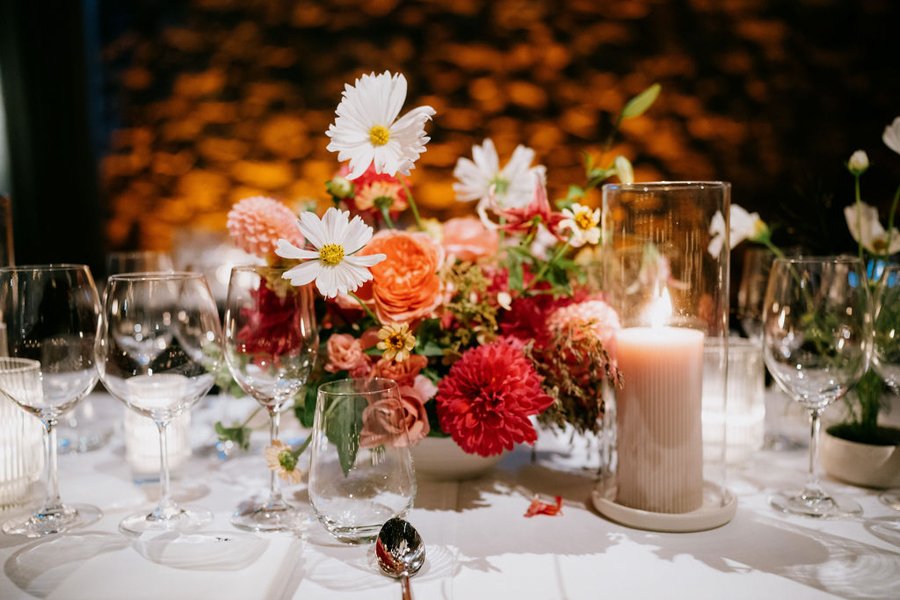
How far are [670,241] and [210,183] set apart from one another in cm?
255

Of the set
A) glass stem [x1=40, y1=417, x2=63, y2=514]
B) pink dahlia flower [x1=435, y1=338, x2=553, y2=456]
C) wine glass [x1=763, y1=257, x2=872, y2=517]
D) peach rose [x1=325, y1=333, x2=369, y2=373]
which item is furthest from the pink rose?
wine glass [x1=763, y1=257, x2=872, y2=517]

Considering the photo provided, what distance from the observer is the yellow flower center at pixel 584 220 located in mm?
909

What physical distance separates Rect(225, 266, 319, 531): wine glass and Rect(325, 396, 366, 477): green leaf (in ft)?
0.54

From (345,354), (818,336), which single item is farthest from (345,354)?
(818,336)

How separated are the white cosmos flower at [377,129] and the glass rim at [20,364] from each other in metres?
0.41

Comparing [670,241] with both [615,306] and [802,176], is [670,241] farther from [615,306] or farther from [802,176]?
[802,176]

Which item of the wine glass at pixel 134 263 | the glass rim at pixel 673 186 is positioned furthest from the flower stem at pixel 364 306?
the wine glass at pixel 134 263

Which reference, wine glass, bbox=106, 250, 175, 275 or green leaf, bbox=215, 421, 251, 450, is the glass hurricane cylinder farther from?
wine glass, bbox=106, 250, 175, 275

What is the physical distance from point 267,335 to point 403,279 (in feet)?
0.55

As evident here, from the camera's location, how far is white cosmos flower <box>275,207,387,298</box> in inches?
28.7

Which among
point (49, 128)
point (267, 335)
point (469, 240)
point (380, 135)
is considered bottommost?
point (267, 335)

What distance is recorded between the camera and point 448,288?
0.93 meters

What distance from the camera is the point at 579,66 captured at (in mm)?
2941

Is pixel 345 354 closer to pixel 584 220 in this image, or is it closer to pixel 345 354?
pixel 345 354
